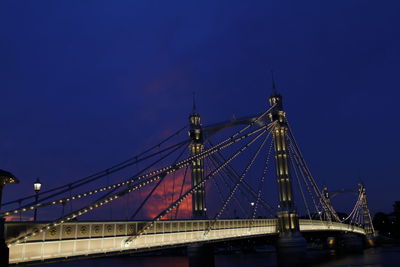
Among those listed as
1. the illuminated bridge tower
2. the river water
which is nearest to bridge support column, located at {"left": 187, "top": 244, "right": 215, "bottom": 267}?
Result: the illuminated bridge tower

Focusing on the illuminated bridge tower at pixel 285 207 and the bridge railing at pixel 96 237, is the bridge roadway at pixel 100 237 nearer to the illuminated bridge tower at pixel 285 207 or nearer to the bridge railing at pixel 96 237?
the bridge railing at pixel 96 237

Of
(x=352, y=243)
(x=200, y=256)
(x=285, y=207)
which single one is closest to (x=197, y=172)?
(x=200, y=256)

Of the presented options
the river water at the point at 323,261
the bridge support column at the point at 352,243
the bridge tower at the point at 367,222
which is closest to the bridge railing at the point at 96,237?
the river water at the point at 323,261

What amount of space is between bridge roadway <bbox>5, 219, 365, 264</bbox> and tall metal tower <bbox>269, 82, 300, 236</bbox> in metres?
9.24

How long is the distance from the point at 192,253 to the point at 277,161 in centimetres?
1390

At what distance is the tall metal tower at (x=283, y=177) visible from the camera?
41500 mm

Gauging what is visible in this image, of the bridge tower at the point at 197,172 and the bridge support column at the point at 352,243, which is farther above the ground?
the bridge tower at the point at 197,172

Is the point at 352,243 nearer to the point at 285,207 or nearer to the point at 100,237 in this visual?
the point at 285,207

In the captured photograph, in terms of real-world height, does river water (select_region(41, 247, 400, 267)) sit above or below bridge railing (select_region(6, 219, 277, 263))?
below

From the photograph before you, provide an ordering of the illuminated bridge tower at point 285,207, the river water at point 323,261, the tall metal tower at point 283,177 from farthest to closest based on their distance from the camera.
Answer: the river water at point 323,261 → the tall metal tower at point 283,177 → the illuminated bridge tower at point 285,207

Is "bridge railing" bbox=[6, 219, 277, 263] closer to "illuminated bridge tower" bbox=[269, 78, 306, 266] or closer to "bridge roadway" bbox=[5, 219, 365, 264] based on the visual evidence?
"bridge roadway" bbox=[5, 219, 365, 264]

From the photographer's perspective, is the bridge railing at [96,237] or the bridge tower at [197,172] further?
the bridge tower at [197,172]

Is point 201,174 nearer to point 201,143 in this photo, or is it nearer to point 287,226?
point 201,143

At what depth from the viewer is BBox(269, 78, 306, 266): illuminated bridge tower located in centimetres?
4050
